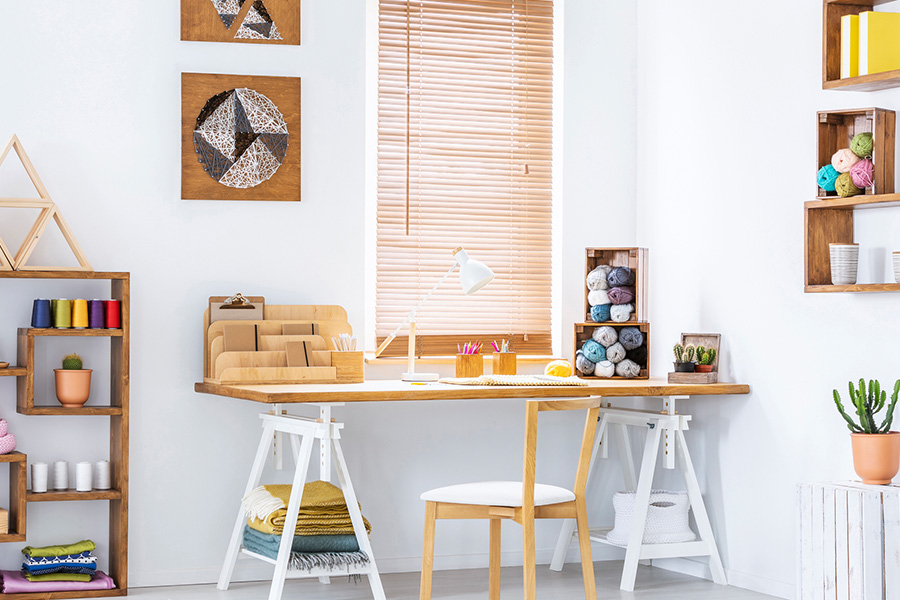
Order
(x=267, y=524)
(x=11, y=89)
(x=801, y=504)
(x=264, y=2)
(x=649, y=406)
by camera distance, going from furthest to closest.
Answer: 1. (x=649, y=406)
2. (x=264, y=2)
3. (x=11, y=89)
4. (x=267, y=524)
5. (x=801, y=504)

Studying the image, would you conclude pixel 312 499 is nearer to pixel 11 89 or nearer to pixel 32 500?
pixel 32 500

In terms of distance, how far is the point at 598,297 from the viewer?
4.12 meters

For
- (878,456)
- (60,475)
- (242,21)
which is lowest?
(60,475)

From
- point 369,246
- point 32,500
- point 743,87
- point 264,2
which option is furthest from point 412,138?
point 32,500

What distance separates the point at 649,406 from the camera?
4395 millimetres

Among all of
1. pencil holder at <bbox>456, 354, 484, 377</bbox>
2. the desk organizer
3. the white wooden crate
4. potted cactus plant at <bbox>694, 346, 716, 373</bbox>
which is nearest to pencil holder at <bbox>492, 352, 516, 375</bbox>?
pencil holder at <bbox>456, 354, 484, 377</bbox>

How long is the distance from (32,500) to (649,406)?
92.9 inches

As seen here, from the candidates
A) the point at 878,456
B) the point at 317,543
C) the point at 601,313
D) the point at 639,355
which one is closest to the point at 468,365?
the point at 601,313

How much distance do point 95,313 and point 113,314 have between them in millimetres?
59

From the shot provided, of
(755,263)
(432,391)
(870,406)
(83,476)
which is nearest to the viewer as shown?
(870,406)

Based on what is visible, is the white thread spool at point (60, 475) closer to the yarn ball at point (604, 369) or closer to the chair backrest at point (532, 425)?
the chair backrest at point (532, 425)

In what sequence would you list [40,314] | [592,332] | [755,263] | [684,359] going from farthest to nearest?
[592,332], [684,359], [755,263], [40,314]

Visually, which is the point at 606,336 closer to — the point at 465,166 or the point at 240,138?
the point at 465,166

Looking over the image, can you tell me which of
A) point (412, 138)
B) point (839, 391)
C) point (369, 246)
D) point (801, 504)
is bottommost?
point (801, 504)
